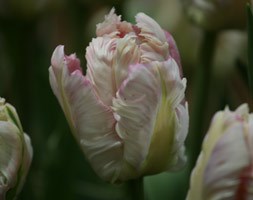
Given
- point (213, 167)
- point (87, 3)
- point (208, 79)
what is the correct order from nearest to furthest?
point (213, 167), point (208, 79), point (87, 3)

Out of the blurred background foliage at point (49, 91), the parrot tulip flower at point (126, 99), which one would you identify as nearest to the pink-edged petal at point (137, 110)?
the parrot tulip flower at point (126, 99)

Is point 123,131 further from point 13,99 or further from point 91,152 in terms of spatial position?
point 13,99

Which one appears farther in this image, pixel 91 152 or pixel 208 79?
pixel 208 79

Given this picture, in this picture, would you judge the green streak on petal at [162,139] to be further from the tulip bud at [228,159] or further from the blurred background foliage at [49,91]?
the blurred background foliage at [49,91]

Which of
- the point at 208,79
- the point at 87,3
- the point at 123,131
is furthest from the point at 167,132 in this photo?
the point at 87,3

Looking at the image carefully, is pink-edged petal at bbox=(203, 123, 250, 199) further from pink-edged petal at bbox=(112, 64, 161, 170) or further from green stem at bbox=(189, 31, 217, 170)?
green stem at bbox=(189, 31, 217, 170)

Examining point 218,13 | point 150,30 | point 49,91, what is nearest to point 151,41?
point 150,30

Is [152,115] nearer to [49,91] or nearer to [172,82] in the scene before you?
[172,82]
